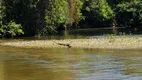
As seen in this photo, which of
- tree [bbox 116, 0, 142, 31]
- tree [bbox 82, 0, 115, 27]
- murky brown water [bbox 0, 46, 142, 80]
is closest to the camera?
murky brown water [bbox 0, 46, 142, 80]

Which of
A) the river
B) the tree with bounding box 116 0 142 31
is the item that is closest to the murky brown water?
the river

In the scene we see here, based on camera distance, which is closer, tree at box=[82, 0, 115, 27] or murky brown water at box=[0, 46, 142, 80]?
murky brown water at box=[0, 46, 142, 80]

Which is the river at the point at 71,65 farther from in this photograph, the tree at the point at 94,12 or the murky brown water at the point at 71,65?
the tree at the point at 94,12

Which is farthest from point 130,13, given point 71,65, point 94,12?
point 71,65

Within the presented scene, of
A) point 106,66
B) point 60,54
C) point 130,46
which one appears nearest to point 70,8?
point 130,46

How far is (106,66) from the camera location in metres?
Answer: 22.4

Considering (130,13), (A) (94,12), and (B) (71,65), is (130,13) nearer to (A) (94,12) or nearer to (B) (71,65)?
(A) (94,12)

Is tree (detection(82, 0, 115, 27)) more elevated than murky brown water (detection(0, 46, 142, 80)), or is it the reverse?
tree (detection(82, 0, 115, 27))

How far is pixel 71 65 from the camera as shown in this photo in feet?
76.1

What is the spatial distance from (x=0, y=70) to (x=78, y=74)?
4624 millimetres

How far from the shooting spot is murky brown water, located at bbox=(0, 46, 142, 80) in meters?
18.9

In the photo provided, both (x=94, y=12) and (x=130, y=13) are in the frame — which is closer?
(x=130, y=13)

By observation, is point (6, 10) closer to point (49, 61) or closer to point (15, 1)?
point (15, 1)

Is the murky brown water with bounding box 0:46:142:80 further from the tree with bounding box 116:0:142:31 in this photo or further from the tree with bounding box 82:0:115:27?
the tree with bounding box 82:0:115:27
